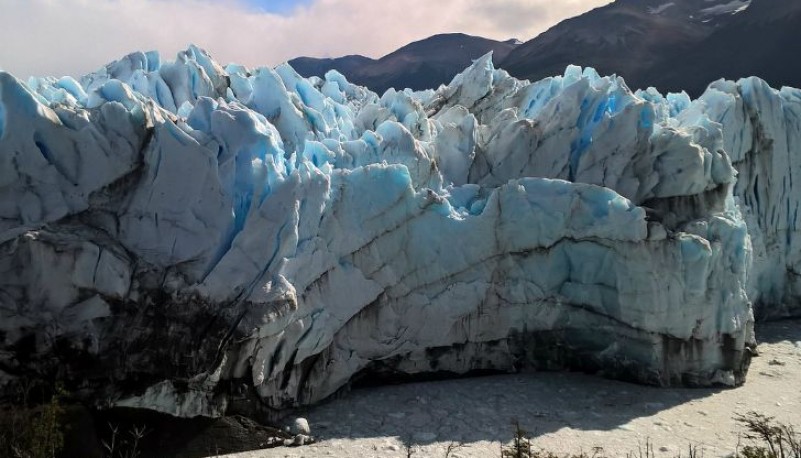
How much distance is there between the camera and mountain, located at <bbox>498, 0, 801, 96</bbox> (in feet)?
123

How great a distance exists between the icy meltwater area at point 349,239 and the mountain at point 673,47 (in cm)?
3035

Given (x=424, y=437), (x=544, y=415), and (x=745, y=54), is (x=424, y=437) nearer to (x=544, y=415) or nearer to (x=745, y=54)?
(x=544, y=415)

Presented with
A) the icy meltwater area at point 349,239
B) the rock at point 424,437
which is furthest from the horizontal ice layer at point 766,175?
the rock at point 424,437

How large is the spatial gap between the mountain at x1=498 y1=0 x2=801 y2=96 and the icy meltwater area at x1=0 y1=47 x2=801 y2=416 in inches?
1195

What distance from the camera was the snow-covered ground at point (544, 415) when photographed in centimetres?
681

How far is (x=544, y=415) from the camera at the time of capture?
301 inches

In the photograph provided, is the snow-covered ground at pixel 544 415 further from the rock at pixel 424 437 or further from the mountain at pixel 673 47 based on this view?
the mountain at pixel 673 47

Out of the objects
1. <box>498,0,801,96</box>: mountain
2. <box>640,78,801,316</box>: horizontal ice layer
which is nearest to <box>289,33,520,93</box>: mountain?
<box>498,0,801,96</box>: mountain

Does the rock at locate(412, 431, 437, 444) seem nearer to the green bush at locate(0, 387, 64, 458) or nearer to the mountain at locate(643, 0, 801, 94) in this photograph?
the green bush at locate(0, 387, 64, 458)

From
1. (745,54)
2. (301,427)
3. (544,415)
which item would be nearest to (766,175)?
(544,415)

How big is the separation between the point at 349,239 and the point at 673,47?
41.0 m

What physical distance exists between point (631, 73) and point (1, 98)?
41.3 m

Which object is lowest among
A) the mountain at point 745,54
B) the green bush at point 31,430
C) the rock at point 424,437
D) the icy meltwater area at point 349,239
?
the rock at point 424,437

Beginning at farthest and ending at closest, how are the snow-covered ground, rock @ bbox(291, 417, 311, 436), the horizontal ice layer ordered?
the horizontal ice layer, rock @ bbox(291, 417, 311, 436), the snow-covered ground
